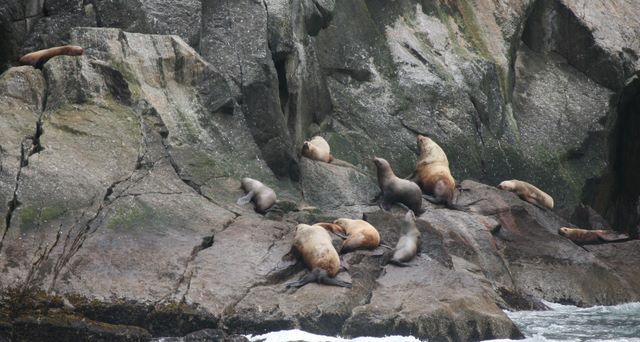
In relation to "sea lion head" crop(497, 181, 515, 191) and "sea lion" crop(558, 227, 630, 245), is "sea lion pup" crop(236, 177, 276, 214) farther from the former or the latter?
"sea lion head" crop(497, 181, 515, 191)

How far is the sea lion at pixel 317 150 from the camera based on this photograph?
1552 centimetres

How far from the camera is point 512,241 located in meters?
14.5

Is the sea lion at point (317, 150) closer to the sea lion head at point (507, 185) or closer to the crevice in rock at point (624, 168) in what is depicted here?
the sea lion head at point (507, 185)

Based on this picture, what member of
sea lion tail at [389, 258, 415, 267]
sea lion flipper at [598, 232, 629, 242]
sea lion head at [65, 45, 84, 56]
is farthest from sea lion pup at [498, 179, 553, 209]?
sea lion head at [65, 45, 84, 56]

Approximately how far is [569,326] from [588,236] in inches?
168

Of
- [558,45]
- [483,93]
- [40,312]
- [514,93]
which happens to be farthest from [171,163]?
[558,45]

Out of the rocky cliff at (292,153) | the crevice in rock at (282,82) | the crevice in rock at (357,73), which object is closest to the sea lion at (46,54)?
the rocky cliff at (292,153)

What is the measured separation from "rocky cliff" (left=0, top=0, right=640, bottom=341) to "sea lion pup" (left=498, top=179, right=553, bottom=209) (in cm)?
43

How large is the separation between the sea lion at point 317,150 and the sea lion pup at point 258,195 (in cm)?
250

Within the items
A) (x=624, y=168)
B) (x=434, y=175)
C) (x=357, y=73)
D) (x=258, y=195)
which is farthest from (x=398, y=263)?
(x=624, y=168)

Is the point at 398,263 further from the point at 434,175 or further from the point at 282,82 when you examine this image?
the point at 282,82

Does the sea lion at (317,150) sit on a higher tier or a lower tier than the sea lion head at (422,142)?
lower

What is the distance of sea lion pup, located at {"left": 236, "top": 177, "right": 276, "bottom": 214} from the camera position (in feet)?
41.1

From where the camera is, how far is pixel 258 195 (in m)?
12.7
